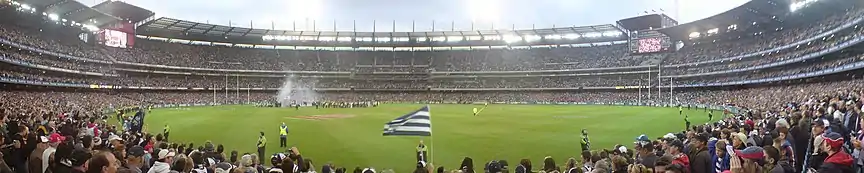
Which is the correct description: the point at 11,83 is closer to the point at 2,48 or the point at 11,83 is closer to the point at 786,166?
the point at 2,48

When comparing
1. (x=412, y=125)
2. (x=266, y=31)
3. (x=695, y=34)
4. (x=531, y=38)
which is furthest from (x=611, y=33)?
(x=412, y=125)

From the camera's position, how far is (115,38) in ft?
281

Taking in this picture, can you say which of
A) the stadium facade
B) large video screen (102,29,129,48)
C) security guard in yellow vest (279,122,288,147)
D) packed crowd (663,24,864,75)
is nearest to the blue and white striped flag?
security guard in yellow vest (279,122,288,147)

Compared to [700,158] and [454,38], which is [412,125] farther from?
[454,38]

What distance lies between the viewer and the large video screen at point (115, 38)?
275 ft

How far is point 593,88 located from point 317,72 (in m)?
54.0

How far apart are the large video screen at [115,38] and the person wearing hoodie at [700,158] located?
9358cm

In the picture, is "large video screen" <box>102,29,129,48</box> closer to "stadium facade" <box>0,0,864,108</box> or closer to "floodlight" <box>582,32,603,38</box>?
"stadium facade" <box>0,0,864,108</box>

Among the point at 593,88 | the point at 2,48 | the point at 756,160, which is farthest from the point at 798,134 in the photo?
the point at 593,88

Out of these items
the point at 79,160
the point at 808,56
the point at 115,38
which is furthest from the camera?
the point at 115,38

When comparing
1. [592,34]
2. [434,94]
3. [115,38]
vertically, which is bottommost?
[434,94]

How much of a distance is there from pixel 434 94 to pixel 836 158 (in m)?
101

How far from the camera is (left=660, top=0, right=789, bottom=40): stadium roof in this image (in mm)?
63406

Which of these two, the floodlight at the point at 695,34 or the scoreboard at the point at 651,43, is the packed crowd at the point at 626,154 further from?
the scoreboard at the point at 651,43
